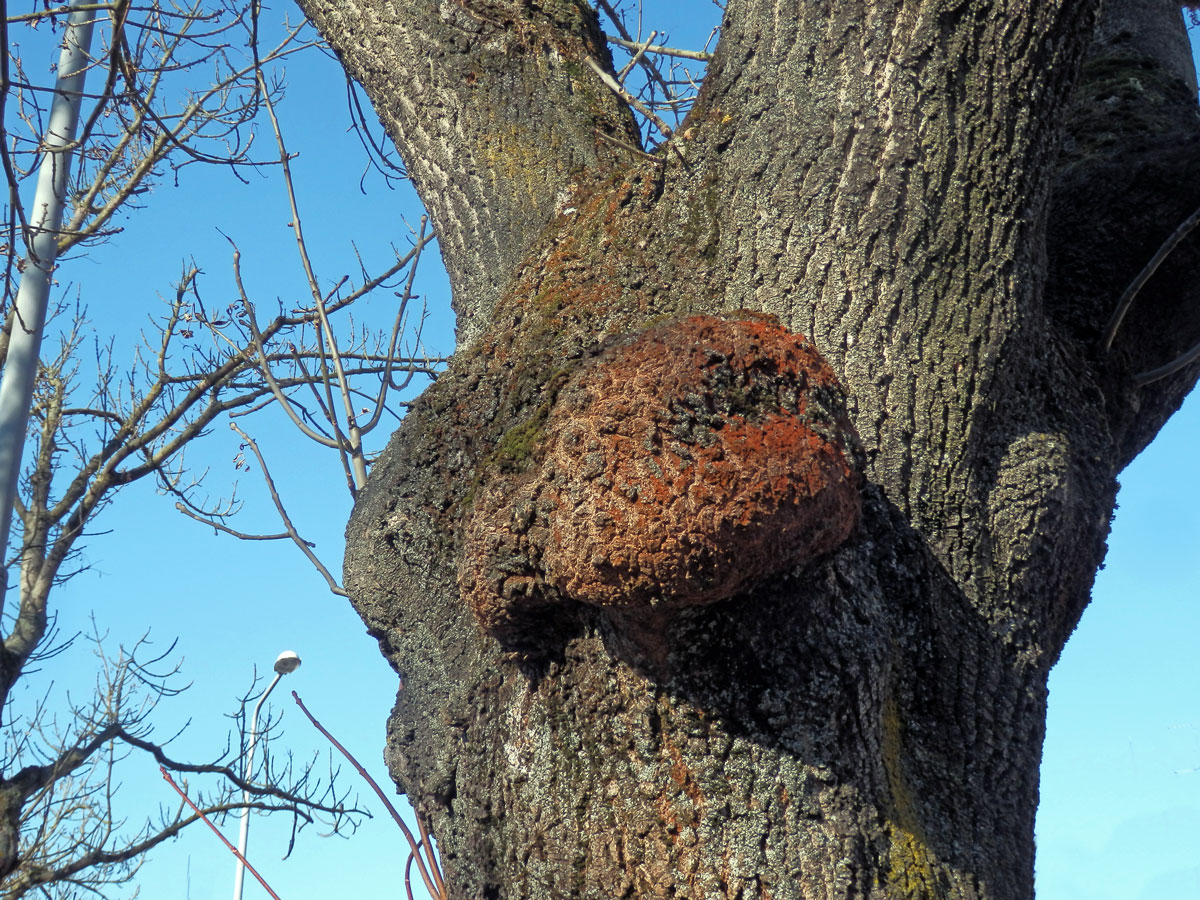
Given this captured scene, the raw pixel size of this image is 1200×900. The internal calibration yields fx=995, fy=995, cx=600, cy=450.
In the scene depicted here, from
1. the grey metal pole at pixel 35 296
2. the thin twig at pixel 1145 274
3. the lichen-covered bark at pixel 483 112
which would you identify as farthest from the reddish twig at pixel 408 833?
the grey metal pole at pixel 35 296

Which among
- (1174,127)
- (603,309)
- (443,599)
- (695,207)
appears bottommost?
(443,599)

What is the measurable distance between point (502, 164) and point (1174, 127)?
1.71 metres

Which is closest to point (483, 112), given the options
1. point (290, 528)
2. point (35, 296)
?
point (290, 528)

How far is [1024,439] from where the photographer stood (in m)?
1.90

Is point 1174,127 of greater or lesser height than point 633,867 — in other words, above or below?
above

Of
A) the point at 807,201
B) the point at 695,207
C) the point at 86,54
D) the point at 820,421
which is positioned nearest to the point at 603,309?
the point at 695,207

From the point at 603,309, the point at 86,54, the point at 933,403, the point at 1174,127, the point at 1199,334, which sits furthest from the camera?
the point at 86,54

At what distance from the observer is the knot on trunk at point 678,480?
1.38m

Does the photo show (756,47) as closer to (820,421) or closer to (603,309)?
(603,309)

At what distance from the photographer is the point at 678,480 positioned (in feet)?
4.52

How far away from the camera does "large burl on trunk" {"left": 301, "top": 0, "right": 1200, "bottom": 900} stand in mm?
1472

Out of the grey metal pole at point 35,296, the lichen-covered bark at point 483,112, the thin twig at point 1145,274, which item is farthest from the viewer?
the grey metal pole at point 35,296

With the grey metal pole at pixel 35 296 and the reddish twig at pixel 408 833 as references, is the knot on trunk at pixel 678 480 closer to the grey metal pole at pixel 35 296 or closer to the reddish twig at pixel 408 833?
the reddish twig at pixel 408 833

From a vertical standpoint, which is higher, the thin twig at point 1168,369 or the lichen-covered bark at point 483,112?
the lichen-covered bark at point 483,112
